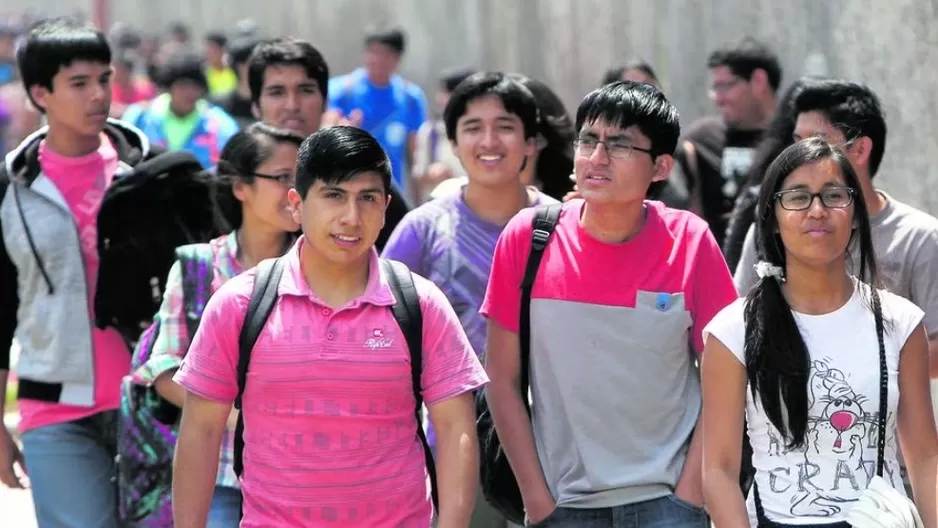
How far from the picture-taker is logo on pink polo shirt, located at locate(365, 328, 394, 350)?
431 cm

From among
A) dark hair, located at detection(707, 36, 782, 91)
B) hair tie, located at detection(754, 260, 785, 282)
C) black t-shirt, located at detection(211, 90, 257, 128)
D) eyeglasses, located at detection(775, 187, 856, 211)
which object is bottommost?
hair tie, located at detection(754, 260, 785, 282)

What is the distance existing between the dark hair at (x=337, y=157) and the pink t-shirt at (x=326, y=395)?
278mm

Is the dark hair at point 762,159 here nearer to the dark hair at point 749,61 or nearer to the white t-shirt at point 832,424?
the white t-shirt at point 832,424

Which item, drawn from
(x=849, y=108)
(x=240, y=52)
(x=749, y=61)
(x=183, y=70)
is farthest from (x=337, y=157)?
(x=183, y=70)

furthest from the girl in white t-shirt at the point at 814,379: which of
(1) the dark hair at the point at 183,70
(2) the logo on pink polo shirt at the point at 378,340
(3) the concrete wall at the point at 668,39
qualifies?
(1) the dark hair at the point at 183,70

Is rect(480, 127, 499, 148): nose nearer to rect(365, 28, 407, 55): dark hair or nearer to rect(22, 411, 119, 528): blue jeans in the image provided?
rect(22, 411, 119, 528): blue jeans

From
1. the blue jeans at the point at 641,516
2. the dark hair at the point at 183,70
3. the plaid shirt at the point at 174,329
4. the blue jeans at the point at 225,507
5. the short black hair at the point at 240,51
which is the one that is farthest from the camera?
the dark hair at the point at 183,70

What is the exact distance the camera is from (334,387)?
4.27 metres

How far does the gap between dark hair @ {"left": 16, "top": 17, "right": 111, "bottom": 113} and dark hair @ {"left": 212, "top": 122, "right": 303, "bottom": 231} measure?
876mm

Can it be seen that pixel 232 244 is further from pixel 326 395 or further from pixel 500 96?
pixel 326 395

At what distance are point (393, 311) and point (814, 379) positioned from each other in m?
1.04

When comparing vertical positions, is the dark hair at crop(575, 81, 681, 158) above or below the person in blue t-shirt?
above

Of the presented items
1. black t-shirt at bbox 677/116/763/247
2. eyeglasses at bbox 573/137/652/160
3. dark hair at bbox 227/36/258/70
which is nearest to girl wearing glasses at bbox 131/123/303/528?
eyeglasses at bbox 573/137/652/160

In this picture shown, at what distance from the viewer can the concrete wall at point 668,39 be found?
8289 mm
